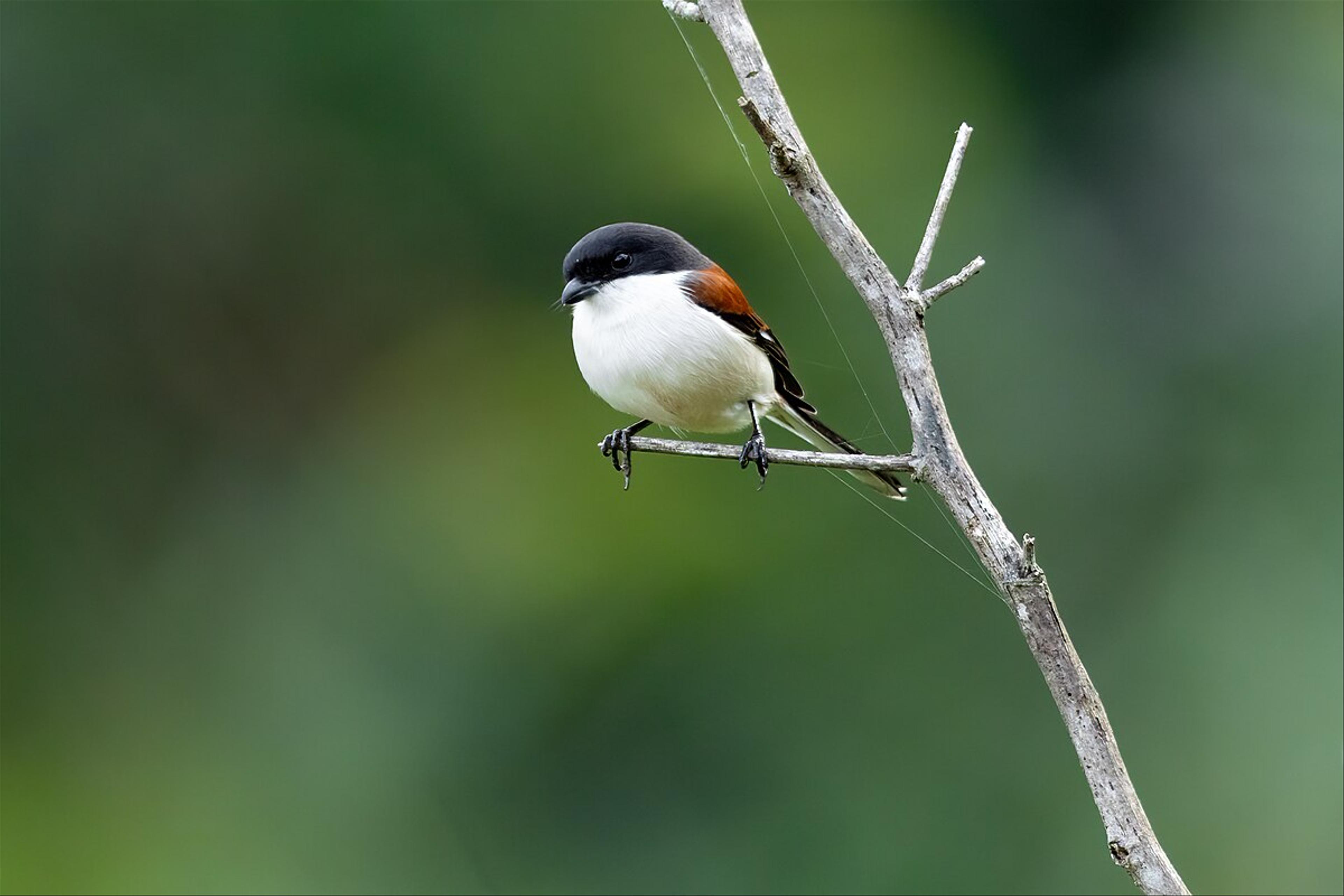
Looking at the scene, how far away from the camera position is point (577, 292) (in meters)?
3.30

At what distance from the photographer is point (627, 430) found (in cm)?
351

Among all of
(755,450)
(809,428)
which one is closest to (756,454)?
(755,450)

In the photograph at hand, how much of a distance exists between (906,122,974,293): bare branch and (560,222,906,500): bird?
0.70 meters

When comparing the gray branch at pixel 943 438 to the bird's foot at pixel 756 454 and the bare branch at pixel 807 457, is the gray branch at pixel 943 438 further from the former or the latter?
the bird's foot at pixel 756 454

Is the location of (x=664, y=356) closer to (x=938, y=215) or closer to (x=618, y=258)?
(x=618, y=258)

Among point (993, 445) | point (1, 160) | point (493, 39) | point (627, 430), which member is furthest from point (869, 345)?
point (1, 160)

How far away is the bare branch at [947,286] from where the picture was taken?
234 centimetres

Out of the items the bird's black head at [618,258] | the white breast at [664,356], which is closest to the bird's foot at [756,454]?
the white breast at [664,356]

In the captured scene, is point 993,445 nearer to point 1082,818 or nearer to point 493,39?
point 1082,818

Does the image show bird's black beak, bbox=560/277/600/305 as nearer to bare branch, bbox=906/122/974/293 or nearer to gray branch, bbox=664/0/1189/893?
gray branch, bbox=664/0/1189/893

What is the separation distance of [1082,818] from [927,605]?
4.03 feet

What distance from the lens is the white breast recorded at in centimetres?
317

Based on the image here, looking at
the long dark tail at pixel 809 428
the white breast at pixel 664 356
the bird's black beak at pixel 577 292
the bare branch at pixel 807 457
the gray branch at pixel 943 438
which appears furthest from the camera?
the long dark tail at pixel 809 428

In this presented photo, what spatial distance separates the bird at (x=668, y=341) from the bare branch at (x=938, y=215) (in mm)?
703
